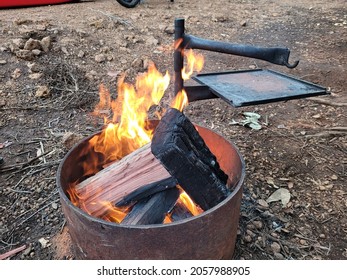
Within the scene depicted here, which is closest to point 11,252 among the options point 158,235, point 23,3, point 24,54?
point 158,235

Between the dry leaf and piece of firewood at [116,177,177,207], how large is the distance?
1036 mm

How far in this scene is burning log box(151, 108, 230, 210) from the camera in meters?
1.52

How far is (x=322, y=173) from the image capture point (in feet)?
8.72

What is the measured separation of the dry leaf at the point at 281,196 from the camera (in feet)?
7.80

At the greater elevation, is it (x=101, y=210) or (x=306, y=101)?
(x=101, y=210)

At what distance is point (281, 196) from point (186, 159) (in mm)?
1178

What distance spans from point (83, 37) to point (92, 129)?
2.05 m

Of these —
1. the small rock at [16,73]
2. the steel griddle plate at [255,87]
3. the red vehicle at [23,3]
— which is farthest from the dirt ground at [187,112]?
the steel griddle plate at [255,87]

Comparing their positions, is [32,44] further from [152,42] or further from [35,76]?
[152,42]

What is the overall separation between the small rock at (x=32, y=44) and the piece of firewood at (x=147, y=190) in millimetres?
3159

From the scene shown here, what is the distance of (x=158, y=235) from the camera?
1.39 metres

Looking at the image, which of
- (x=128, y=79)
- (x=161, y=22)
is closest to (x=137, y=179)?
(x=128, y=79)

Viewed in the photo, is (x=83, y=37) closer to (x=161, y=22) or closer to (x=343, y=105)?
(x=161, y=22)

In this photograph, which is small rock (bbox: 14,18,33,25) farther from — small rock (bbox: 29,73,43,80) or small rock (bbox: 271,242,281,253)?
small rock (bbox: 271,242,281,253)
